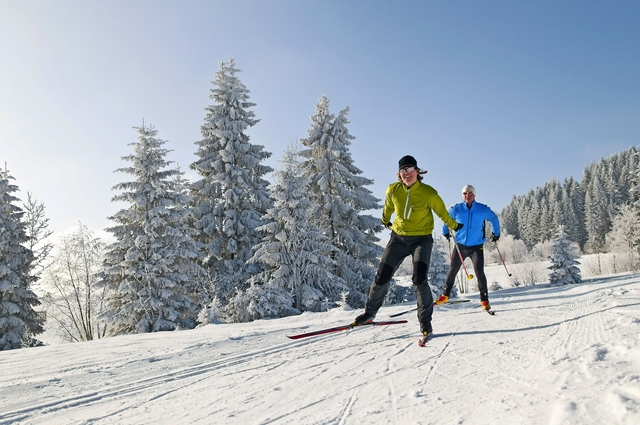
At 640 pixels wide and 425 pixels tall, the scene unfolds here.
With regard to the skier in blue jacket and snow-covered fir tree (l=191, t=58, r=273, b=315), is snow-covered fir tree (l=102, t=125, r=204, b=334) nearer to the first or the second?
snow-covered fir tree (l=191, t=58, r=273, b=315)

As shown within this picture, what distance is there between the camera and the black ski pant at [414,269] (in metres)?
4.08

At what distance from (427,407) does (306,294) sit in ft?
40.3

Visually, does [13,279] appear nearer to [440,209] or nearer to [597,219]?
[440,209]

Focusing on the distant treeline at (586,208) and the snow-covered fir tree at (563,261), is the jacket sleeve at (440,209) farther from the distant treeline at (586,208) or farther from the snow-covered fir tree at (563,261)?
the distant treeline at (586,208)

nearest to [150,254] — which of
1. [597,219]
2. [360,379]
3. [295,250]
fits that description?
[295,250]

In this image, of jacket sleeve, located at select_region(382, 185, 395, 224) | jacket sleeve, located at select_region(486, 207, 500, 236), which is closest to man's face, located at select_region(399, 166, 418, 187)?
jacket sleeve, located at select_region(382, 185, 395, 224)

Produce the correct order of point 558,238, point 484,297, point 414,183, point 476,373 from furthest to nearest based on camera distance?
point 558,238
point 484,297
point 414,183
point 476,373

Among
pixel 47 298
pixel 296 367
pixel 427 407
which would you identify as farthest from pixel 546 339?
pixel 47 298

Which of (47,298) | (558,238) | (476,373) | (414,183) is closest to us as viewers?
(476,373)

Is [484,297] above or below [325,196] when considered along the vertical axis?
below

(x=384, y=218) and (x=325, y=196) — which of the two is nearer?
(x=384, y=218)

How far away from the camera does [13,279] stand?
15.6 metres

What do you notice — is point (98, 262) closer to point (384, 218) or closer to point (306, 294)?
point (306, 294)

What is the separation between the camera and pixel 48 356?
4430 mm
